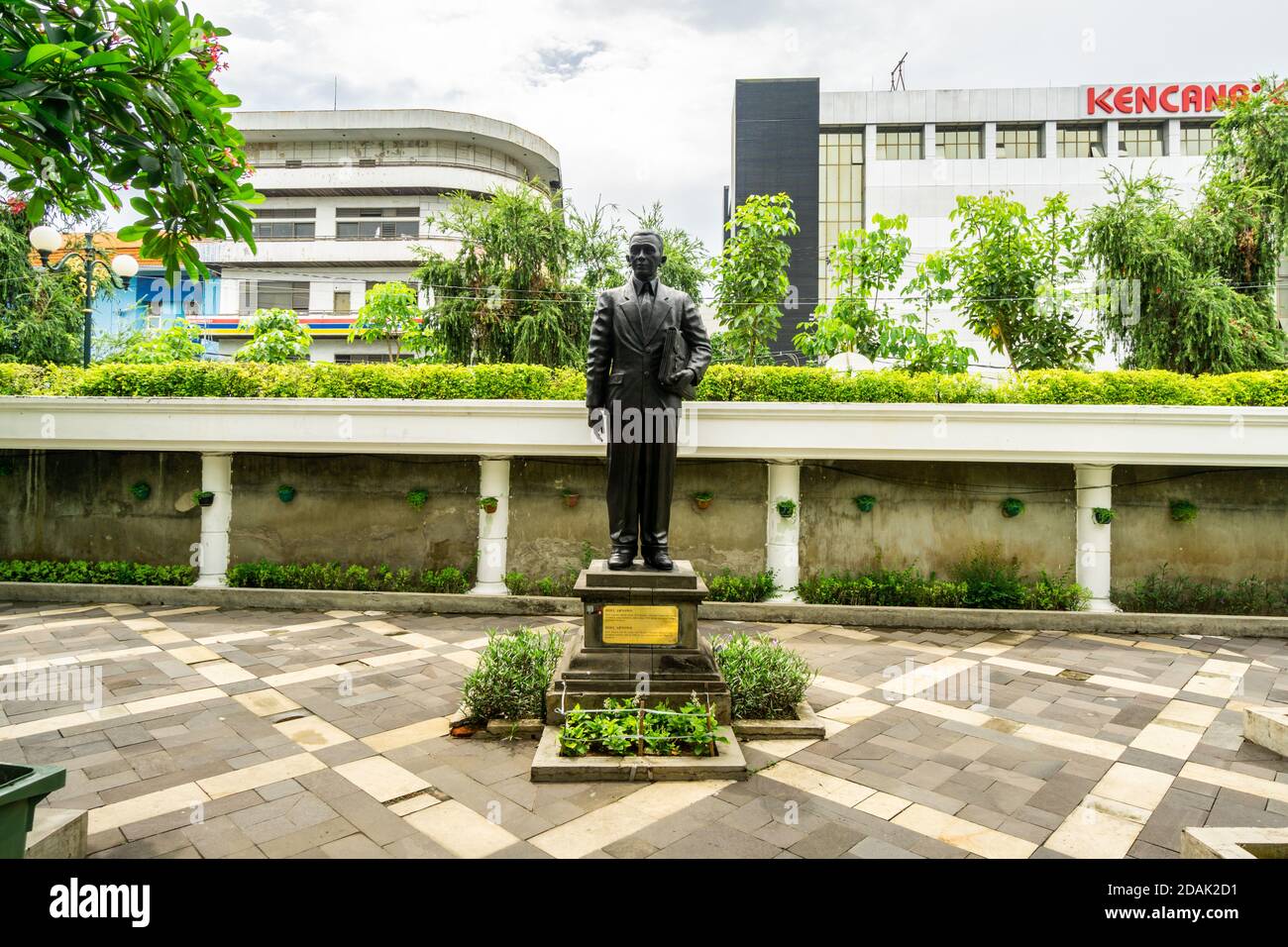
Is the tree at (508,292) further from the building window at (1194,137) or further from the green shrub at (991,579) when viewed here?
the building window at (1194,137)

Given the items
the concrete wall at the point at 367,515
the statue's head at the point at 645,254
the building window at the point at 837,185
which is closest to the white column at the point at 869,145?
the building window at the point at 837,185

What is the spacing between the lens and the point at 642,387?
5.58 metres

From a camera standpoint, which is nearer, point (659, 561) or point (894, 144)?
point (659, 561)

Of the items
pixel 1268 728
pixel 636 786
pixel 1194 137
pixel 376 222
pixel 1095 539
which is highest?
pixel 1194 137

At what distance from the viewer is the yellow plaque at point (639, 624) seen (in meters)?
5.30

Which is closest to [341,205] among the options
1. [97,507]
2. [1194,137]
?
[97,507]

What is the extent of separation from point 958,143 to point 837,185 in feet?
21.2

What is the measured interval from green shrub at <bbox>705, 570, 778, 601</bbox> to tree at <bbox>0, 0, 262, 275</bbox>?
25.0 feet

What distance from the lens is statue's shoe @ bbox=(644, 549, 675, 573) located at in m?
5.51

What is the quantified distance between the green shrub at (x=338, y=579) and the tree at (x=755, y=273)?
24.2ft

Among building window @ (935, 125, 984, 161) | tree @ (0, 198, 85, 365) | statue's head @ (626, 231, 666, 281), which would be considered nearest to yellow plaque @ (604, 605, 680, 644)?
statue's head @ (626, 231, 666, 281)

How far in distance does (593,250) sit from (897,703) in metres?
17.2

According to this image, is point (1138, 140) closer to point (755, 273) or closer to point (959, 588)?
point (755, 273)

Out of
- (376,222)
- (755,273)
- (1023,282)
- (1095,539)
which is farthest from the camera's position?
(376,222)
